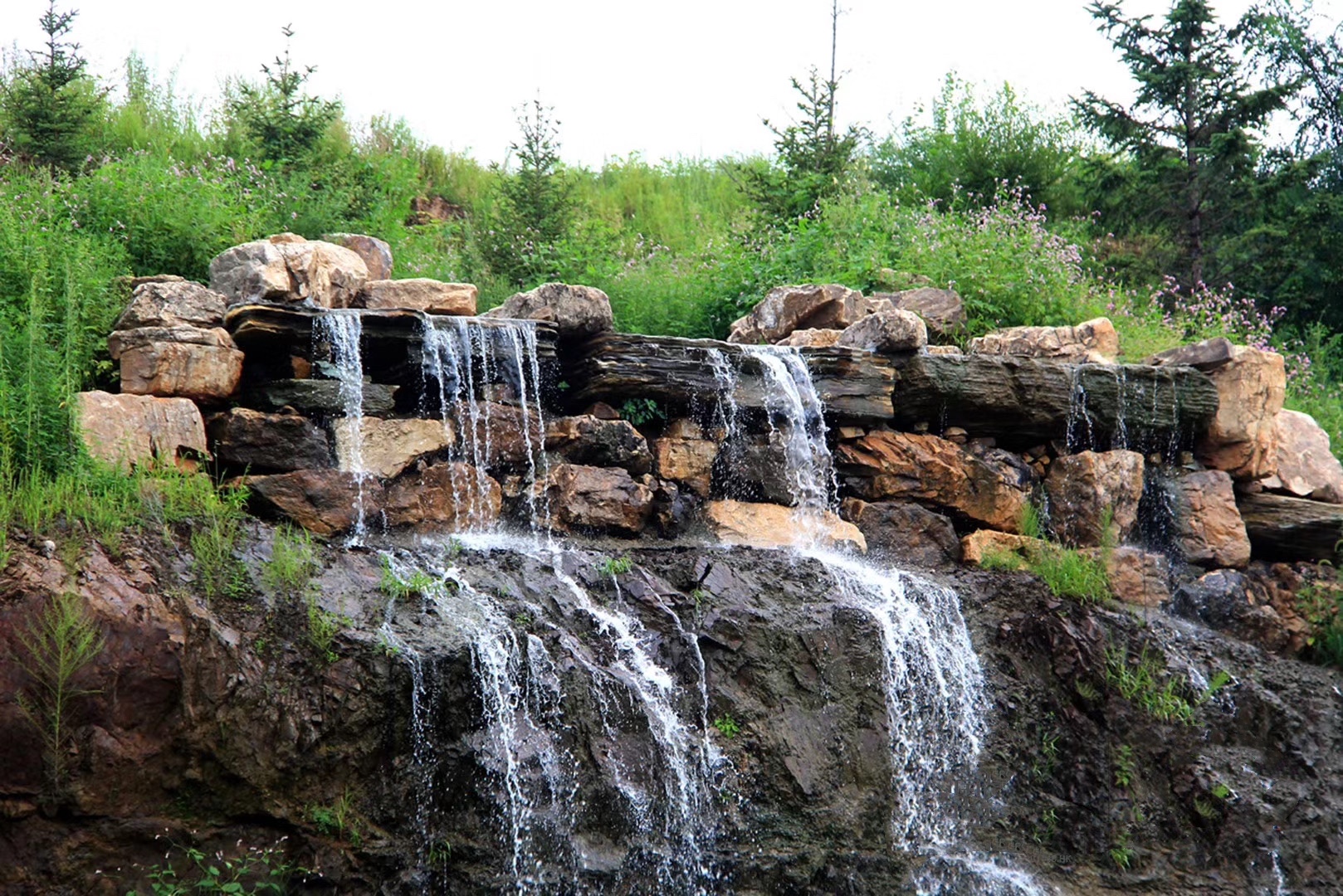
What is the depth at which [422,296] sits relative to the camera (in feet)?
26.8

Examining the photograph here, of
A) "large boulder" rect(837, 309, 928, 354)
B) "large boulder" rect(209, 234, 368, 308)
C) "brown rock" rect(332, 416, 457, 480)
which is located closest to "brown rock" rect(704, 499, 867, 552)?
"large boulder" rect(837, 309, 928, 354)

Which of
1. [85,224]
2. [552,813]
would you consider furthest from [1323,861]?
[85,224]

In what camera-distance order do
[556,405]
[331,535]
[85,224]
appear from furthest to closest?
[85,224], [556,405], [331,535]

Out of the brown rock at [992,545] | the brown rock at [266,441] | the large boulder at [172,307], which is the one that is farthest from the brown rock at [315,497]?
the brown rock at [992,545]

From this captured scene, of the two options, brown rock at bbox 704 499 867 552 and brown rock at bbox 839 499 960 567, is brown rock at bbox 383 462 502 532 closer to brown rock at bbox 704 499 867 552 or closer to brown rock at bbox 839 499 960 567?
brown rock at bbox 704 499 867 552

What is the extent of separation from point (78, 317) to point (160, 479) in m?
1.60

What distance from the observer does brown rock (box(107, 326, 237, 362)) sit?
6.90 metres

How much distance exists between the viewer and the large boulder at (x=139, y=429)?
6.23 m

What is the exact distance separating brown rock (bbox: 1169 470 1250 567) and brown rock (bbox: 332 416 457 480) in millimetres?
5412

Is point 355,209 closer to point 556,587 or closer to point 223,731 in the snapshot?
point 556,587

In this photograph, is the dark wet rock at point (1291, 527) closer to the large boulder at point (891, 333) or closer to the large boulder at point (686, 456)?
the large boulder at point (891, 333)

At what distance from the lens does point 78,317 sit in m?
7.01

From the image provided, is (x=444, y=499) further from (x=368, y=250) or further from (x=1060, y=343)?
(x=1060, y=343)

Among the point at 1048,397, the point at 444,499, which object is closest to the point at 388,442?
the point at 444,499
